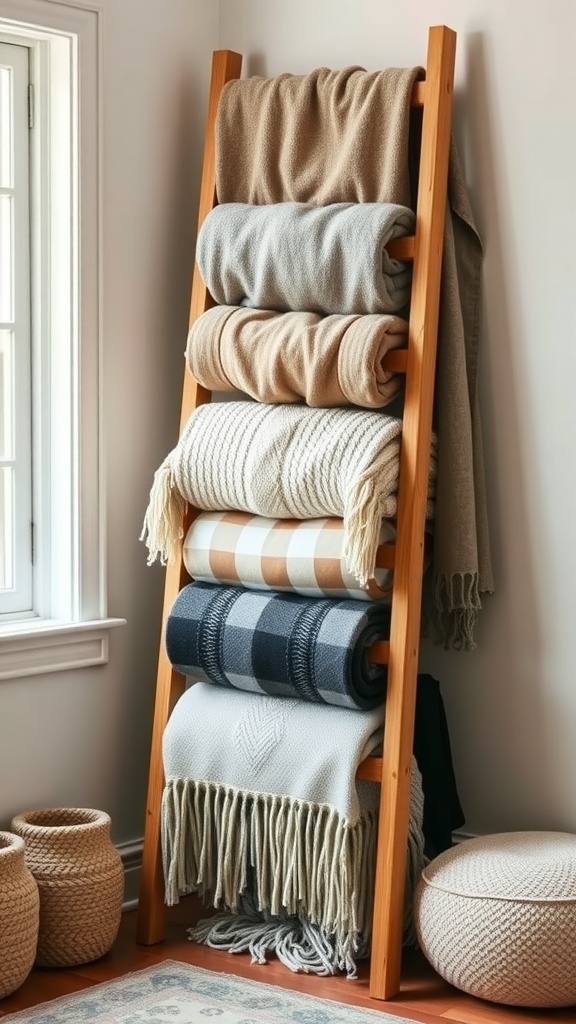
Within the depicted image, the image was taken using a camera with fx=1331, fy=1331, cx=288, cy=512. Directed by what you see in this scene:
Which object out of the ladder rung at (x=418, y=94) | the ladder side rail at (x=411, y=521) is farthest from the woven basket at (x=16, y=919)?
the ladder rung at (x=418, y=94)

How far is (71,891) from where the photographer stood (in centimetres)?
247

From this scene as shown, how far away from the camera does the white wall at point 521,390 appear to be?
250 centimetres

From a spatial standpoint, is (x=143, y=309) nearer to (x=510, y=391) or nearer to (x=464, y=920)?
(x=510, y=391)

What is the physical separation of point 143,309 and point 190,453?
0.40 m

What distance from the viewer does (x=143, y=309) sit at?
9.31ft

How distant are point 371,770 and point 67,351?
103 centimetres

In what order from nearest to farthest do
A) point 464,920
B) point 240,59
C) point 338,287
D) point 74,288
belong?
point 464,920 → point 338,287 → point 74,288 → point 240,59

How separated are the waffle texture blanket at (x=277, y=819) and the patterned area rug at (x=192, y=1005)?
0.52 ft

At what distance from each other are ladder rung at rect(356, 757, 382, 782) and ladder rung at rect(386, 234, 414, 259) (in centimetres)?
93

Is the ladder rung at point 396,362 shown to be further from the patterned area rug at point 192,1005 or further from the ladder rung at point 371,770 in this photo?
the patterned area rug at point 192,1005

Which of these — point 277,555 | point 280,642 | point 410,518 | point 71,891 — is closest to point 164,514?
point 277,555

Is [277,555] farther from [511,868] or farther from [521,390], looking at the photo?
[511,868]

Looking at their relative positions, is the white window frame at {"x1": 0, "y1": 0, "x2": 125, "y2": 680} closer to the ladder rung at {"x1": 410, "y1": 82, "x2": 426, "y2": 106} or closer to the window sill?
the window sill

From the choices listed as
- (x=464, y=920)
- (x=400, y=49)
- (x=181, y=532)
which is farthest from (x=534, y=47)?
(x=464, y=920)
